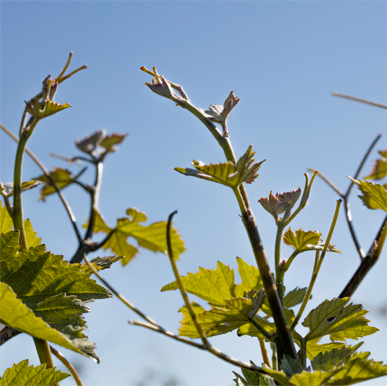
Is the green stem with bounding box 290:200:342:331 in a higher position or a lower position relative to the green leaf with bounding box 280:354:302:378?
higher

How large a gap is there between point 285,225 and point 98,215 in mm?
798

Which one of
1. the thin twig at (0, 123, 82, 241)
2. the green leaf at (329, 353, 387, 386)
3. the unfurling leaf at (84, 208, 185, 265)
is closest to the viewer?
the green leaf at (329, 353, 387, 386)

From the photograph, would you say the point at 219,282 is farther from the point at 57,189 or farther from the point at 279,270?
the point at 57,189

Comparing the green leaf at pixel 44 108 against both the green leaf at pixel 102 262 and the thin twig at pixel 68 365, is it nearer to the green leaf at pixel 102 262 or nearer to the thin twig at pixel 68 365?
the green leaf at pixel 102 262

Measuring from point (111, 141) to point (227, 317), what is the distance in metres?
1.23

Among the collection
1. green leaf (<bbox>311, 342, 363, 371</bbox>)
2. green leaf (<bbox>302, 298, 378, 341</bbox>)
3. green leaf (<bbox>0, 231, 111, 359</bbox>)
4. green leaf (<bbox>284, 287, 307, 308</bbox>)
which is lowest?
green leaf (<bbox>311, 342, 363, 371</bbox>)

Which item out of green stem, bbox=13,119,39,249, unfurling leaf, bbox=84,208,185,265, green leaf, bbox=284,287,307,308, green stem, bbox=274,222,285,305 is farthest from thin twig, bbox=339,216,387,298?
unfurling leaf, bbox=84,208,185,265

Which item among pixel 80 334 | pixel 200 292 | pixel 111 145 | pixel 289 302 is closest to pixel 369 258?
pixel 289 302

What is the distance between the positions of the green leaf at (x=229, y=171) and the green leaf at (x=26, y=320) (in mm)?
194

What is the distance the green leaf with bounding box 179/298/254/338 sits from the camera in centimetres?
44

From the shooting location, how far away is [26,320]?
424 millimetres

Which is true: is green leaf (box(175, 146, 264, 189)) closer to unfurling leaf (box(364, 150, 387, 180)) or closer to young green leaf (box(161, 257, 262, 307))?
young green leaf (box(161, 257, 262, 307))

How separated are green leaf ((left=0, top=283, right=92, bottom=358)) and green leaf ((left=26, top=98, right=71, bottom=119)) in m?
0.27

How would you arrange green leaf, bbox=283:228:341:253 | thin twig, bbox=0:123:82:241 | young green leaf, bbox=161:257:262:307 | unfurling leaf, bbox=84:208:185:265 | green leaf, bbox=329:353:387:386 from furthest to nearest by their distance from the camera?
unfurling leaf, bbox=84:208:185:265
thin twig, bbox=0:123:82:241
young green leaf, bbox=161:257:262:307
green leaf, bbox=283:228:341:253
green leaf, bbox=329:353:387:386
